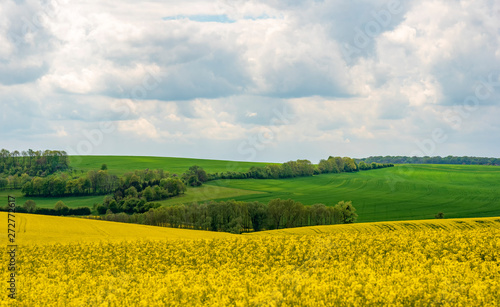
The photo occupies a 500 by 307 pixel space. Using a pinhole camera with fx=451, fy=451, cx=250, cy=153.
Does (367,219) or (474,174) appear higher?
(474,174)

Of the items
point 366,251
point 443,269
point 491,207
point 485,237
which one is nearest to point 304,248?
point 366,251

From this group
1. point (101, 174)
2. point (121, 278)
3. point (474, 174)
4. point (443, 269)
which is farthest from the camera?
point (474, 174)

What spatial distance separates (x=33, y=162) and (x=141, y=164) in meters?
36.1

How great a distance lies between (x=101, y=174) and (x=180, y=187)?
73.0 ft

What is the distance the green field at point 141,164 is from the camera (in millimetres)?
138812

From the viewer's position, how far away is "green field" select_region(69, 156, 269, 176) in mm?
138812

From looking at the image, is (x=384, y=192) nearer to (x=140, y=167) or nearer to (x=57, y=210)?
(x=57, y=210)

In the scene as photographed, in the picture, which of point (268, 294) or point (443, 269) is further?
point (443, 269)

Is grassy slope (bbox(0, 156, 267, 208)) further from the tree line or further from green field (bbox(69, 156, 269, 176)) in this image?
the tree line

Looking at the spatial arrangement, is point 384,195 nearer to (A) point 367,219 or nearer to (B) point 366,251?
(A) point 367,219

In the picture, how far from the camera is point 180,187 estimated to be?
9594 centimetres

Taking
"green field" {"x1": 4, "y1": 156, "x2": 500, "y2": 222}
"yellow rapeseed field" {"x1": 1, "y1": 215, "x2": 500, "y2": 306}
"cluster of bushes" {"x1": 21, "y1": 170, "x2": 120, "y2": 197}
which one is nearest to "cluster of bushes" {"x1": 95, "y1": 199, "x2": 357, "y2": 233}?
"green field" {"x1": 4, "y1": 156, "x2": 500, "y2": 222}

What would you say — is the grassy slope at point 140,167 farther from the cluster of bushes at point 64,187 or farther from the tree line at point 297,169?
the tree line at point 297,169

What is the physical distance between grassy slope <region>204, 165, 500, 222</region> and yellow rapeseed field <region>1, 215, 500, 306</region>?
52.1 metres
